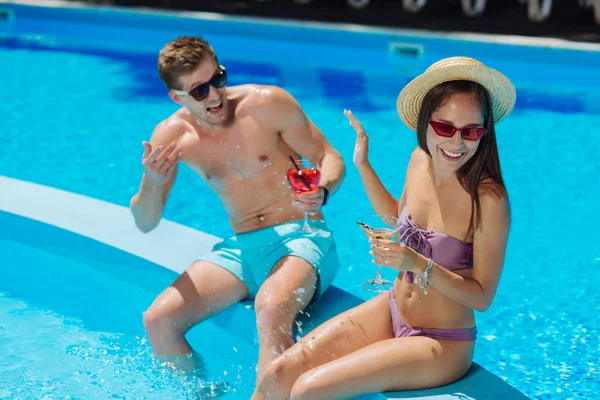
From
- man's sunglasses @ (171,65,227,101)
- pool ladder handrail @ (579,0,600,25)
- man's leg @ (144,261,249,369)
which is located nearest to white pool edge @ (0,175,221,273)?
man's leg @ (144,261,249,369)

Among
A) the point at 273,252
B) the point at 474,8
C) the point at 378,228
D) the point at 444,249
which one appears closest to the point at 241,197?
the point at 273,252

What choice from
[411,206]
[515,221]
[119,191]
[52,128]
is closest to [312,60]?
[52,128]

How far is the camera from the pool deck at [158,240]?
3.08 m

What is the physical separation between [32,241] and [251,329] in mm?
1991

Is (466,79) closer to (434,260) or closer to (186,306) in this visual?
(434,260)

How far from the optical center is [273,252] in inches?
154

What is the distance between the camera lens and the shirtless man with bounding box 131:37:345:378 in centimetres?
372

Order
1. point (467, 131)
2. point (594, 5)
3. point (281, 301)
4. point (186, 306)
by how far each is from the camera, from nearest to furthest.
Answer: point (467, 131) → point (281, 301) → point (186, 306) → point (594, 5)

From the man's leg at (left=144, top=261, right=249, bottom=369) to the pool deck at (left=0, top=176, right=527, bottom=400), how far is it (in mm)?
125

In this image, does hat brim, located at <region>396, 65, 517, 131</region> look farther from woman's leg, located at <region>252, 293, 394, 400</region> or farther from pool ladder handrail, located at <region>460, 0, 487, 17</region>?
pool ladder handrail, located at <region>460, 0, 487, 17</region>

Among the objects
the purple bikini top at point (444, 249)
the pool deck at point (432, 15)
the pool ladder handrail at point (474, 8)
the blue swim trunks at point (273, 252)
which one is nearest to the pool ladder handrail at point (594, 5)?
the pool deck at point (432, 15)

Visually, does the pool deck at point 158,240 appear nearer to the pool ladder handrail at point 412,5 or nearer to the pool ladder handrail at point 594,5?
the pool ladder handrail at point 594,5

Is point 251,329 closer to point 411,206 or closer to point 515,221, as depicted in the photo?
point 411,206

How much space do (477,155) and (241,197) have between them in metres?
1.53
